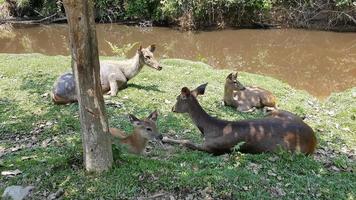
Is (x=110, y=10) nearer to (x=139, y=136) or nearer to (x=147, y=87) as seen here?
(x=147, y=87)

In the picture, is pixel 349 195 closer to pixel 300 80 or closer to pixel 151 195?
pixel 151 195

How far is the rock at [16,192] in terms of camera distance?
18.6ft

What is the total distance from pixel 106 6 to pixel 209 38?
Result: 7.56 metres

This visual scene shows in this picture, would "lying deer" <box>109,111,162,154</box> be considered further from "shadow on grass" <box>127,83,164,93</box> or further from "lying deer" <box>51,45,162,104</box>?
"shadow on grass" <box>127,83,164,93</box>

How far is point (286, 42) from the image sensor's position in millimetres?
24031

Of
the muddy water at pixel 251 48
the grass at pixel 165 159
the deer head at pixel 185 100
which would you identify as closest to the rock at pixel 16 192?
the grass at pixel 165 159

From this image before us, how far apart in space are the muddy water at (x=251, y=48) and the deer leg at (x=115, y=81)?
7.55 m

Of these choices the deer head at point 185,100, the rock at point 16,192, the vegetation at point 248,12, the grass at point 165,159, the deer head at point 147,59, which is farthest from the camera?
the vegetation at point 248,12

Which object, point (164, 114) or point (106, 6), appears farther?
point (106, 6)

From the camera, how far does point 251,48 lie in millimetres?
22875

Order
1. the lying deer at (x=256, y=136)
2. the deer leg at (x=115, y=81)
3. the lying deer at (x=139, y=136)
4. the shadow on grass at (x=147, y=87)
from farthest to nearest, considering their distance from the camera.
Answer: the shadow on grass at (x=147, y=87)
the deer leg at (x=115, y=81)
the lying deer at (x=139, y=136)
the lying deer at (x=256, y=136)

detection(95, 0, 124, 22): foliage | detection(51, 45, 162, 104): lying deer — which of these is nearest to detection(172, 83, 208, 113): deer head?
detection(51, 45, 162, 104): lying deer

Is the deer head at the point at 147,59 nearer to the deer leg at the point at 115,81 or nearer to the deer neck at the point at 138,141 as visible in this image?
the deer leg at the point at 115,81

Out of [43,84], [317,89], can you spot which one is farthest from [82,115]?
[317,89]
